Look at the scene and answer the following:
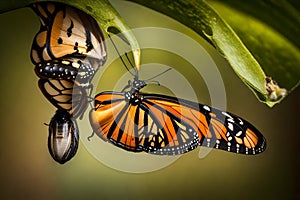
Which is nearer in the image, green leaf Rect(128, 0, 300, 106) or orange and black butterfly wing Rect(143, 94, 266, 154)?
green leaf Rect(128, 0, 300, 106)

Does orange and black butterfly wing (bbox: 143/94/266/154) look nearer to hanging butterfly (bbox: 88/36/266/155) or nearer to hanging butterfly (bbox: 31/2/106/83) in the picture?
hanging butterfly (bbox: 88/36/266/155)

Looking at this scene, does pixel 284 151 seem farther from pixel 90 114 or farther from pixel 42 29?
pixel 42 29


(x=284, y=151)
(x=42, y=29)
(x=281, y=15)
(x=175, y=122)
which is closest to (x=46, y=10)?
(x=42, y=29)

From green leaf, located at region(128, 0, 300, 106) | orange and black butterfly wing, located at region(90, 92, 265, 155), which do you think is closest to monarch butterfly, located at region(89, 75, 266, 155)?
orange and black butterfly wing, located at region(90, 92, 265, 155)

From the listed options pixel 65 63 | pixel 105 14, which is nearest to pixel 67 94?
pixel 65 63

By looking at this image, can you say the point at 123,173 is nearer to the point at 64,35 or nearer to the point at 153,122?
the point at 153,122

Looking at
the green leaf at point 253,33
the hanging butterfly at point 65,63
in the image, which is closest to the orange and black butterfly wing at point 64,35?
the hanging butterfly at point 65,63
